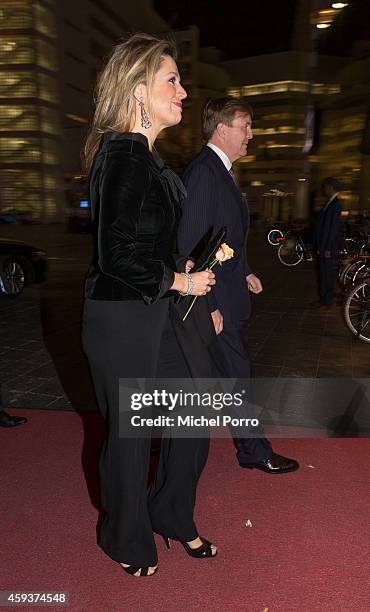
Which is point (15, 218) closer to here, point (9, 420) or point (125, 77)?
point (9, 420)

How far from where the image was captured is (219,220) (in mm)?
2725

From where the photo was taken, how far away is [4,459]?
131 inches

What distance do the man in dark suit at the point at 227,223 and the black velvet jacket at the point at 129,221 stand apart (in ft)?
2.32

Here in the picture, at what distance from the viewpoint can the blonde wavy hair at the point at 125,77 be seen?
1781 mm

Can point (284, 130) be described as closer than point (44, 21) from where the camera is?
No

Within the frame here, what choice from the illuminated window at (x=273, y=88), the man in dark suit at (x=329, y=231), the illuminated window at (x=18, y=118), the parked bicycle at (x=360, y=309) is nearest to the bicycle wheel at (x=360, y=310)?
the parked bicycle at (x=360, y=309)

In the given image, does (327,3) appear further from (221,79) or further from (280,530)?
(221,79)

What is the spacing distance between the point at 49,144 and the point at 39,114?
3.95 metres

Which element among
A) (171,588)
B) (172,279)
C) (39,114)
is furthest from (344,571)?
(39,114)

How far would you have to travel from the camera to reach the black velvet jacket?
1707 mm

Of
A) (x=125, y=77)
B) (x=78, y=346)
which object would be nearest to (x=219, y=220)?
(x=125, y=77)

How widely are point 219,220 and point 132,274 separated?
3.60ft

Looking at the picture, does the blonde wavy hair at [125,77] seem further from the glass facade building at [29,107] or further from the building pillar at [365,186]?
the glass facade building at [29,107]

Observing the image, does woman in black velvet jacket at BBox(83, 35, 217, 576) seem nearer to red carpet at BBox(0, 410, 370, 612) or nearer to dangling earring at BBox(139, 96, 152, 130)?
dangling earring at BBox(139, 96, 152, 130)
